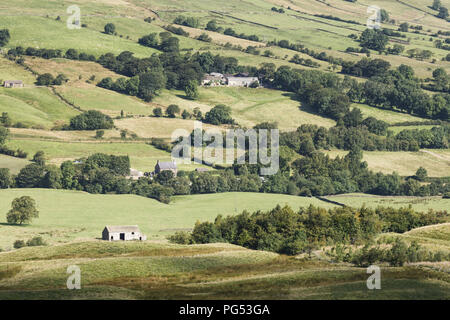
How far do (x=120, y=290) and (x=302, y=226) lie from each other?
43.0 metres

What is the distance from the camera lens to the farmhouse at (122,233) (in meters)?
112

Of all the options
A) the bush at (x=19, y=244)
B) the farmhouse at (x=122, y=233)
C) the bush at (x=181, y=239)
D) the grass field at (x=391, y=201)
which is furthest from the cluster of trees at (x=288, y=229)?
the grass field at (x=391, y=201)

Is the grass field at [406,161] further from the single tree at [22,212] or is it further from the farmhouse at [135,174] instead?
the single tree at [22,212]

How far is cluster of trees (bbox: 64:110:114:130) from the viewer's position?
192 meters

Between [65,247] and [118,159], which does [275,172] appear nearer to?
[118,159]

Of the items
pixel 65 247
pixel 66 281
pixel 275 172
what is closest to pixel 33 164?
pixel 275 172

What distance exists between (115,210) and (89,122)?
191 feet

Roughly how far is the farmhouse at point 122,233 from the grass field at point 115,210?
432cm

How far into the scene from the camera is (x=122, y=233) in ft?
369

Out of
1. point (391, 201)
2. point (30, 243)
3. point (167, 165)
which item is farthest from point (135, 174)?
point (30, 243)

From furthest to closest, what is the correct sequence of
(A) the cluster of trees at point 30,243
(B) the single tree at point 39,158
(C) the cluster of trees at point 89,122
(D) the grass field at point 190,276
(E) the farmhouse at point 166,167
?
(C) the cluster of trees at point 89,122 < (E) the farmhouse at point 166,167 < (B) the single tree at point 39,158 < (A) the cluster of trees at point 30,243 < (D) the grass field at point 190,276

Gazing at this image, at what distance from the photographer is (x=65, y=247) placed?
89.4m

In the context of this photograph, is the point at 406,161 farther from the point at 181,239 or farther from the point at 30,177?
the point at 181,239
